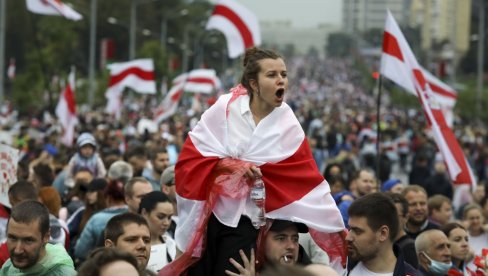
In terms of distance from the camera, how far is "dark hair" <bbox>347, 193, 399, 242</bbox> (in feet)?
22.5

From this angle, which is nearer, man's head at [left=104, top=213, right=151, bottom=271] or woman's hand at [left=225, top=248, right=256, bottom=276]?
woman's hand at [left=225, top=248, right=256, bottom=276]

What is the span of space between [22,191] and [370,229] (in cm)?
355

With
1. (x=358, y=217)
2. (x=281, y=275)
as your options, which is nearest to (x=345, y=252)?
(x=358, y=217)

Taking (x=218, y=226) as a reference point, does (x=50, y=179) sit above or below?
below

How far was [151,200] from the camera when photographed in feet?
30.1

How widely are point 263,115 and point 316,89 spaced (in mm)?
130432

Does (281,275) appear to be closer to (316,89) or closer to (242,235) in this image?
(242,235)

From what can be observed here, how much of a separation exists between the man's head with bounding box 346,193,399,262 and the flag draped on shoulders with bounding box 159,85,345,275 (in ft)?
1.27

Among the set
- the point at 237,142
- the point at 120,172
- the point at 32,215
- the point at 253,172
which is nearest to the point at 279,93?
the point at 237,142

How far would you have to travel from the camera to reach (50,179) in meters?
13.5

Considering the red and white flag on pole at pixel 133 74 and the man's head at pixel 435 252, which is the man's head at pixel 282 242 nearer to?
the man's head at pixel 435 252

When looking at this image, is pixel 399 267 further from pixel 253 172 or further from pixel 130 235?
pixel 130 235

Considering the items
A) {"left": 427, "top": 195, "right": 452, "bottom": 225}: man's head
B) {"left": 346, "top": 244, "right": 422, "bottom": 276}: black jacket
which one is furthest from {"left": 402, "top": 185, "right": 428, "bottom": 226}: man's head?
{"left": 346, "top": 244, "right": 422, "bottom": 276}: black jacket

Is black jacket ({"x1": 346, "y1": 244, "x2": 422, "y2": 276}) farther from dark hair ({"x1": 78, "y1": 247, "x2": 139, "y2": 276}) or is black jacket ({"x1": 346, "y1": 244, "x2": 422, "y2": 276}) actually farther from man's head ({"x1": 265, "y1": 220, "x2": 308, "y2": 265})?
dark hair ({"x1": 78, "y1": 247, "x2": 139, "y2": 276})
